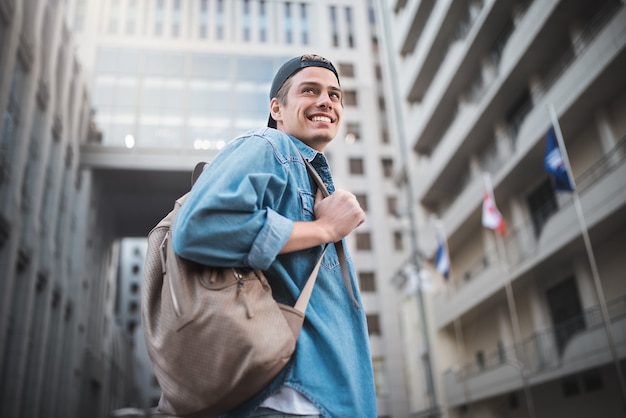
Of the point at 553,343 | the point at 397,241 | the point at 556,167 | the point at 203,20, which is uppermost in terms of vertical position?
the point at 203,20

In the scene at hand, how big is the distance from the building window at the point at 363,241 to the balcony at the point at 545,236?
47.6 feet

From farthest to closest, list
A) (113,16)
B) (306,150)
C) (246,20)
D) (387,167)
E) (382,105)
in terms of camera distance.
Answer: (382,105)
(387,167)
(246,20)
(113,16)
(306,150)

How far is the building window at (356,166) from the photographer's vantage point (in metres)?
41.7

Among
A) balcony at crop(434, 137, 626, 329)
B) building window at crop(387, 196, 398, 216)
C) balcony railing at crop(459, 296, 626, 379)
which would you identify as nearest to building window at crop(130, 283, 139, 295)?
building window at crop(387, 196, 398, 216)

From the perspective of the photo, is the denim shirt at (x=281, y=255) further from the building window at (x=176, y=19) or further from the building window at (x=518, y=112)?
the building window at (x=176, y=19)

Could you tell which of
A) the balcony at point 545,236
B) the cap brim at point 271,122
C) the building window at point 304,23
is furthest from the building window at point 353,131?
the cap brim at point 271,122

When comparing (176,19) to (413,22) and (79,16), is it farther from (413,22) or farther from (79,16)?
(413,22)

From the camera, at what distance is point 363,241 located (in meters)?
39.9

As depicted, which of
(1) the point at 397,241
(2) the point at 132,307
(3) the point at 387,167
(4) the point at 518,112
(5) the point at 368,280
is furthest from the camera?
(2) the point at 132,307

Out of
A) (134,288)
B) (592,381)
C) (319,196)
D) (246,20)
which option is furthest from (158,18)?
(134,288)

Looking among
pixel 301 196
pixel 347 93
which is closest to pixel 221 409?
pixel 301 196

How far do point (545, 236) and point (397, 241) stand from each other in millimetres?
23828

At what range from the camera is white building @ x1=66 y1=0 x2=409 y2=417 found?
103ft

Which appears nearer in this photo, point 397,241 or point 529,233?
point 529,233
